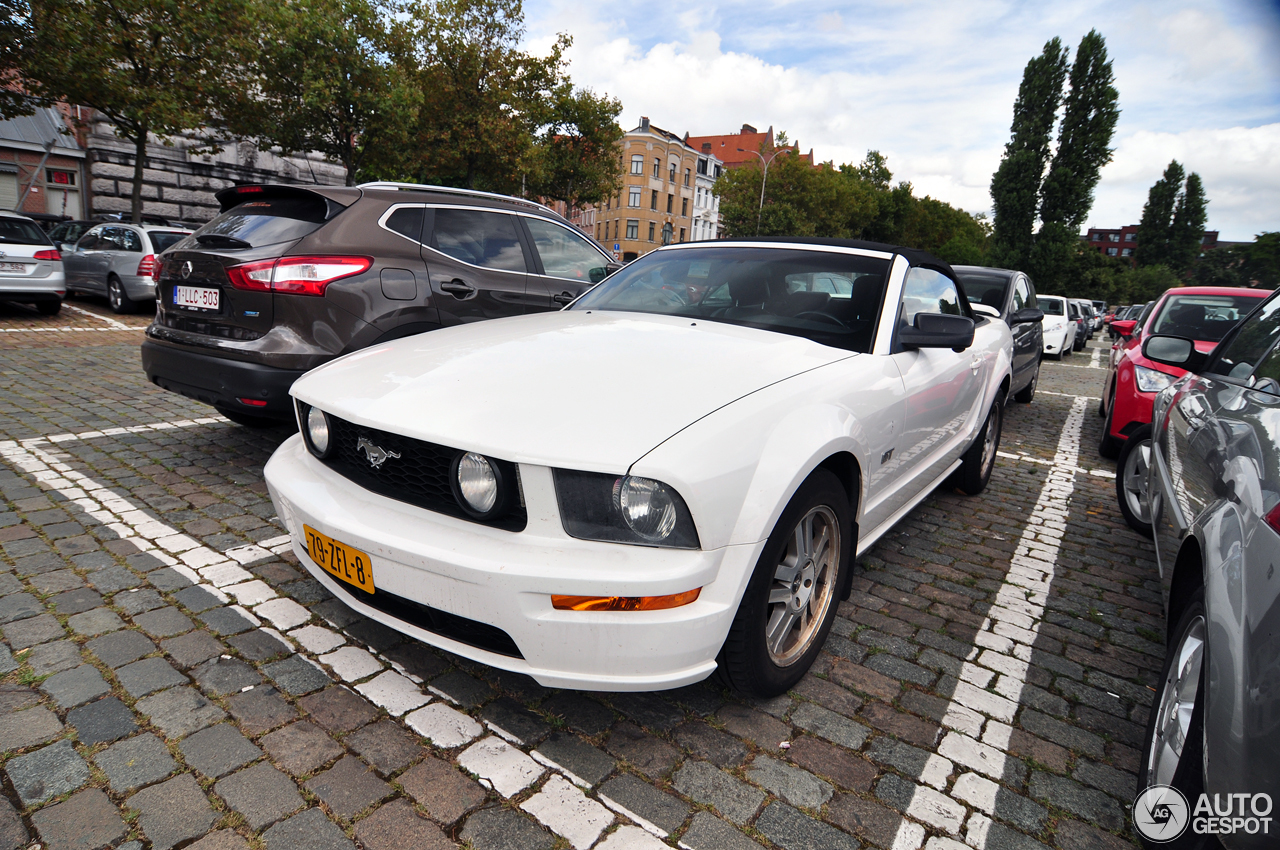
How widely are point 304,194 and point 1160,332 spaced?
7467 mm

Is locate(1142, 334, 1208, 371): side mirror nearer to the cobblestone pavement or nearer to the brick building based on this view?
the cobblestone pavement

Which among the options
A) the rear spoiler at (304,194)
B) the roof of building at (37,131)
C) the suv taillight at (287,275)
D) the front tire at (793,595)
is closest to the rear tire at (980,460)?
the front tire at (793,595)

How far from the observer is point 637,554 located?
195cm

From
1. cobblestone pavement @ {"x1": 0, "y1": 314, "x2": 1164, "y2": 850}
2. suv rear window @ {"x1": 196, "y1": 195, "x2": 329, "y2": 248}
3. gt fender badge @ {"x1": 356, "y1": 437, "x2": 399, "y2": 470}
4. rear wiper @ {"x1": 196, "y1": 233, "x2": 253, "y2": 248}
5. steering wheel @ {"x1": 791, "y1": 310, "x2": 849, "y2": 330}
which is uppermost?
suv rear window @ {"x1": 196, "y1": 195, "x2": 329, "y2": 248}

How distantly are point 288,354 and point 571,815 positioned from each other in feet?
10.2

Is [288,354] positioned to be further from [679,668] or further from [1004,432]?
[1004,432]

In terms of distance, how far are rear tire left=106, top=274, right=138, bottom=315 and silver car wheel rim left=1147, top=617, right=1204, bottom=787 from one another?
1455 centimetres

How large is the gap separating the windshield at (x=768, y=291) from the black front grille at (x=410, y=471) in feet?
5.11

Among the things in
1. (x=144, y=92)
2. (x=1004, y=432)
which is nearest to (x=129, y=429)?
(x=1004, y=432)

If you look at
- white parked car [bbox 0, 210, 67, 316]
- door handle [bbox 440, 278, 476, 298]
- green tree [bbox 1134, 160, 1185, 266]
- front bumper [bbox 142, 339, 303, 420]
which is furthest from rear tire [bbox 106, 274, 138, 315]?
green tree [bbox 1134, 160, 1185, 266]

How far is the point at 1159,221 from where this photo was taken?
8712 centimetres

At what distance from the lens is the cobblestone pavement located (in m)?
1.94

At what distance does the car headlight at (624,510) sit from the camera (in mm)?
1954

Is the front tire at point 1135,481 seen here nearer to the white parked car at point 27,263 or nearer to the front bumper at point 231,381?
the front bumper at point 231,381
